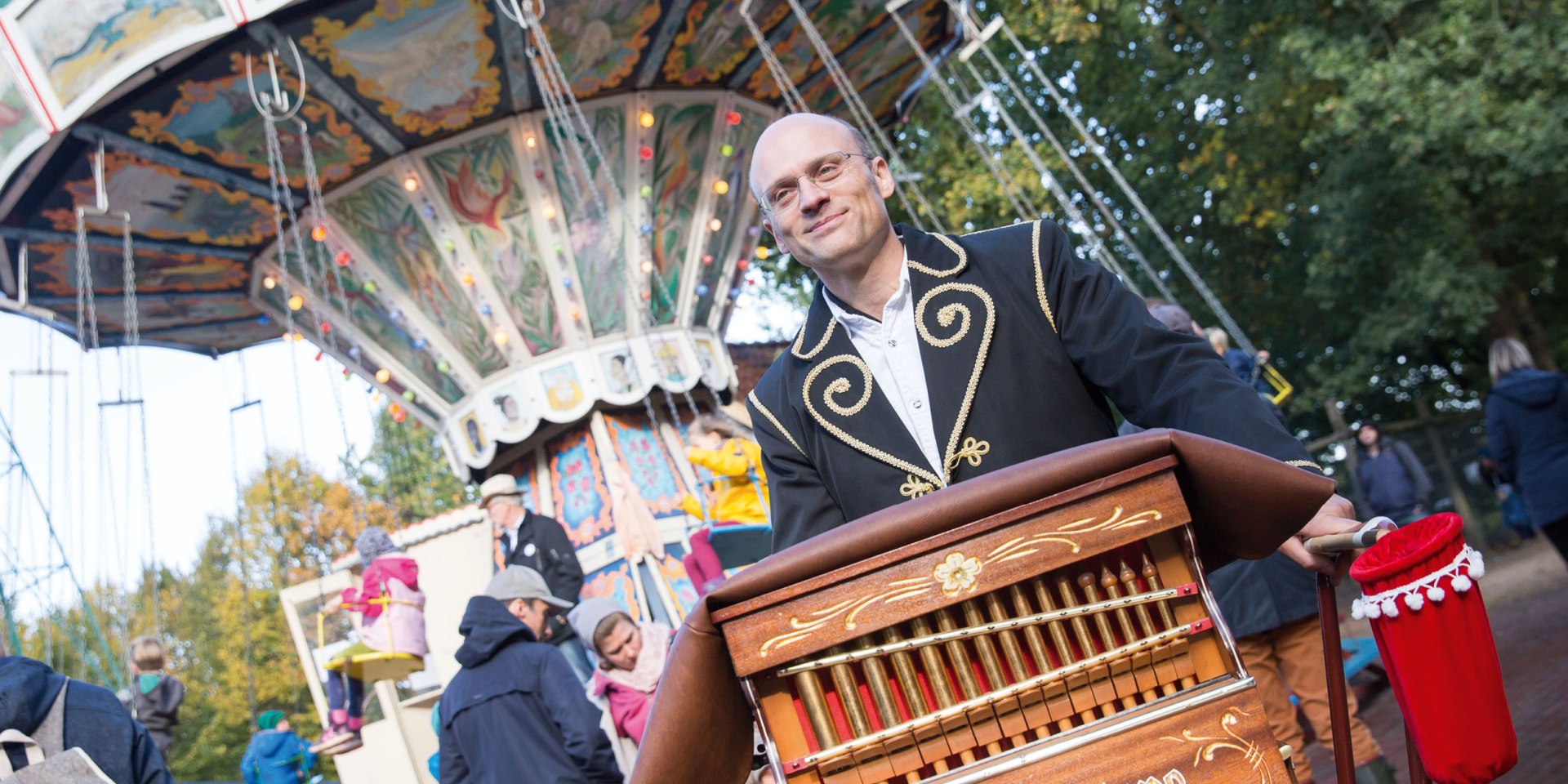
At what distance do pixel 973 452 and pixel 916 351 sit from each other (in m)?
0.25

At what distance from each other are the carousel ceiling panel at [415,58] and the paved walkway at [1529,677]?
24.3 ft

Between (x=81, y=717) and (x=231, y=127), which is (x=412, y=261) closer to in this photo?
(x=231, y=127)

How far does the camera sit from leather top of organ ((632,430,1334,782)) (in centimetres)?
162

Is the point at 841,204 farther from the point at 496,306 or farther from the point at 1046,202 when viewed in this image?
the point at 1046,202

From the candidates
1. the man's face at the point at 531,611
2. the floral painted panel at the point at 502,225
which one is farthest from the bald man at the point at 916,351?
the floral painted panel at the point at 502,225

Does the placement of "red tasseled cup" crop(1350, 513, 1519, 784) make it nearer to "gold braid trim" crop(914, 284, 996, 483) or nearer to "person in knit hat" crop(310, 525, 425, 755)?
"gold braid trim" crop(914, 284, 996, 483)

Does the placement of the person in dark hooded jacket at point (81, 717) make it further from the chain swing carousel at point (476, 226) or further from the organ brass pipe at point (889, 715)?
the chain swing carousel at point (476, 226)

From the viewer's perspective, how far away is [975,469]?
2365 mm

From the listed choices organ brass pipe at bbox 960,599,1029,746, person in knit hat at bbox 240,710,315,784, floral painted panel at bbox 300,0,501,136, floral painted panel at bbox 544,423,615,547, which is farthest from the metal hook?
organ brass pipe at bbox 960,599,1029,746

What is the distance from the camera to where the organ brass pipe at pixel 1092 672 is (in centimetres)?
167

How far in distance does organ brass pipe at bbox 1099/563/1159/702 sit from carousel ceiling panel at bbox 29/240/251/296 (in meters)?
10.6

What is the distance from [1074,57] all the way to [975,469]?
20.8 metres

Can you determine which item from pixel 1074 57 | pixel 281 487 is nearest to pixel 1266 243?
pixel 1074 57

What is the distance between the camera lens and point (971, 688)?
1.66 metres
